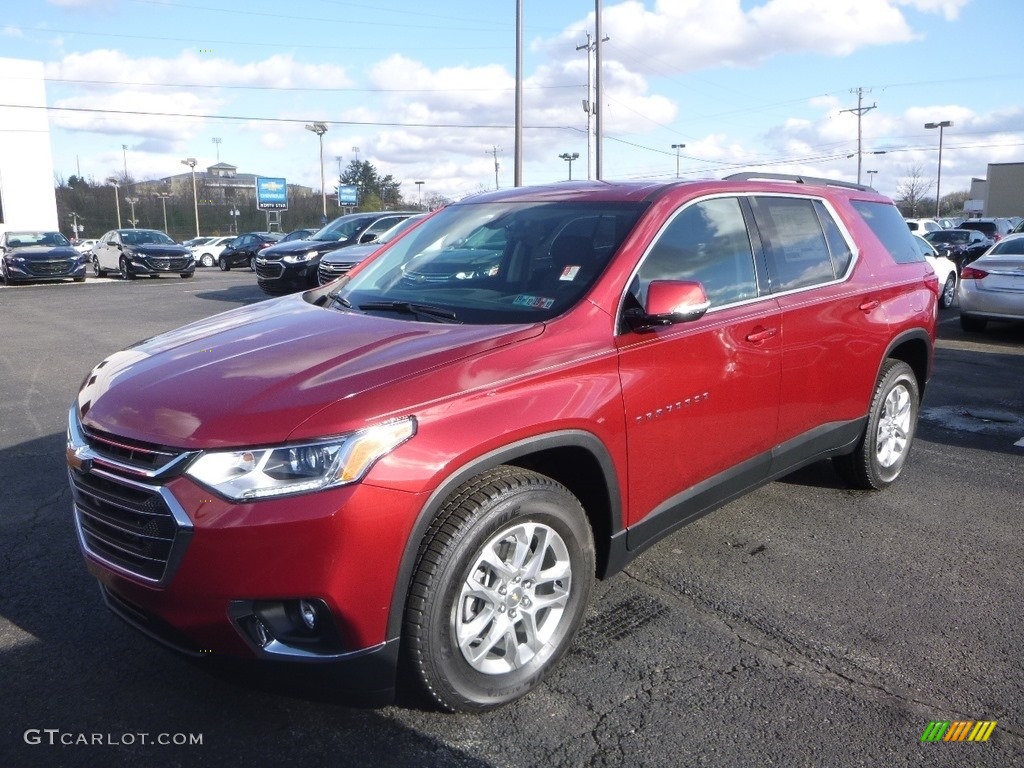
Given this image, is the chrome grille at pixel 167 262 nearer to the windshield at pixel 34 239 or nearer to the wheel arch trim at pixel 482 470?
the windshield at pixel 34 239

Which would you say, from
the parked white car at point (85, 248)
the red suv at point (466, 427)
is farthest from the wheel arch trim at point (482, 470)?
the parked white car at point (85, 248)

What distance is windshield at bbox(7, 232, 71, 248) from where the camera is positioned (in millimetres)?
23141

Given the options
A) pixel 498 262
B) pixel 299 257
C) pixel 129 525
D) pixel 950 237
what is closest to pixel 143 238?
pixel 299 257

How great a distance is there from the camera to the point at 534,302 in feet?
11.2

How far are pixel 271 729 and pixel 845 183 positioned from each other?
4389 millimetres

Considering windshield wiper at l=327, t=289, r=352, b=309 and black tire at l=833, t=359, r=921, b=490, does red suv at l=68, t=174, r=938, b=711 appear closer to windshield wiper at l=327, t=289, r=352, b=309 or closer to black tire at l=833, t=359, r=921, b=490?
windshield wiper at l=327, t=289, r=352, b=309

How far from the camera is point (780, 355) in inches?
159

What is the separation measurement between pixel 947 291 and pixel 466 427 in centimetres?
1520

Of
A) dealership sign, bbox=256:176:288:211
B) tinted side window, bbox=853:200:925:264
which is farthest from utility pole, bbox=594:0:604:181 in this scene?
dealership sign, bbox=256:176:288:211

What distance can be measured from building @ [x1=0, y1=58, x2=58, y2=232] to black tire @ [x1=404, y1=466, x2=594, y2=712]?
44736mm

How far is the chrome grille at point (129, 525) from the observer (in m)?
2.55

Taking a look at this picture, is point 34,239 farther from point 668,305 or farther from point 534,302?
point 668,305

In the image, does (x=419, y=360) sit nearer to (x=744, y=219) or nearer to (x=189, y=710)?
(x=189, y=710)

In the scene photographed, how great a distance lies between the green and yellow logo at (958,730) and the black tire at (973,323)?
34.6 ft
